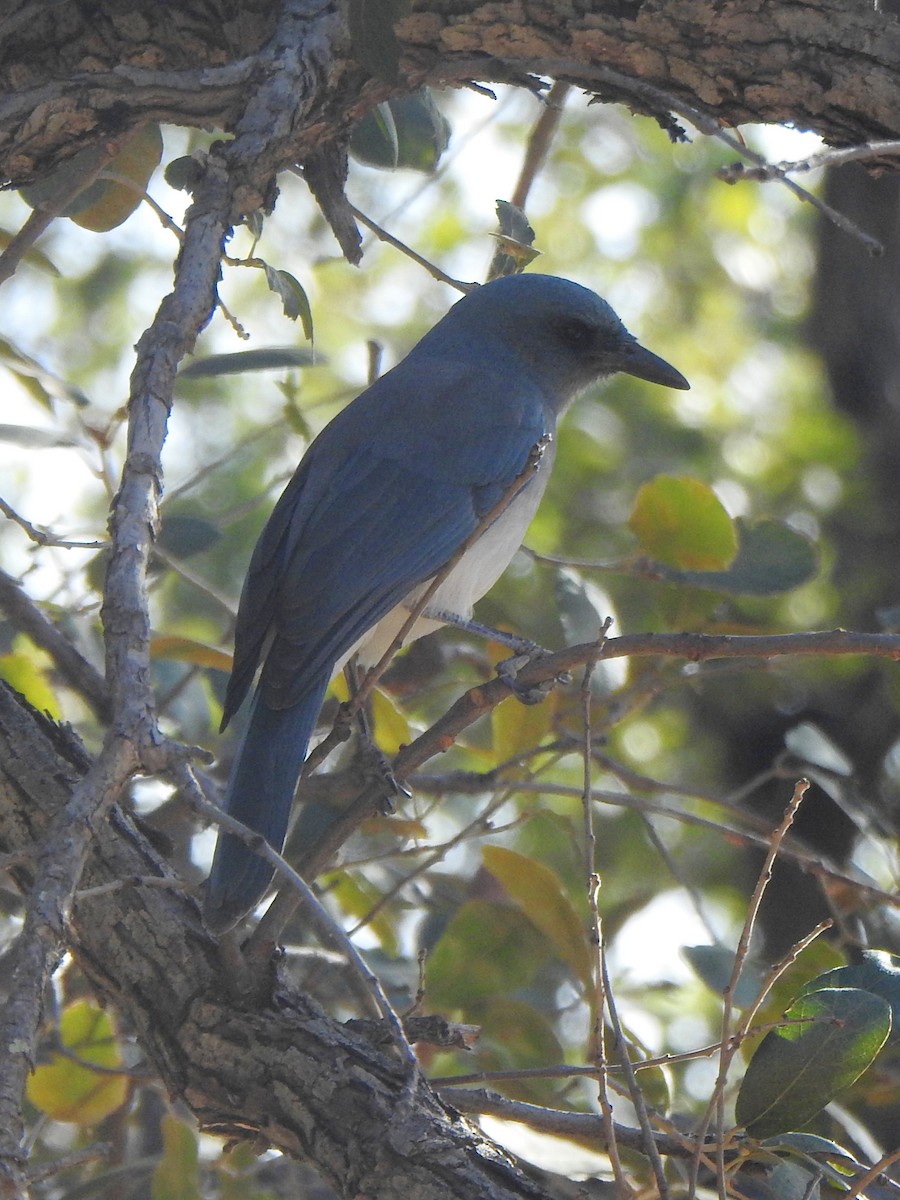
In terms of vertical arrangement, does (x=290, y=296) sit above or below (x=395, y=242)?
below

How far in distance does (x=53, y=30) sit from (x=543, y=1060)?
2911 mm

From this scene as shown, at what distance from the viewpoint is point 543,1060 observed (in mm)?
3859

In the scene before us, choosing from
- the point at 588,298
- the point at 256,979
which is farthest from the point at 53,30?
the point at 256,979

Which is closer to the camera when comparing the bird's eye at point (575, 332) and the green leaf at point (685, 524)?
the green leaf at point (685, 524)

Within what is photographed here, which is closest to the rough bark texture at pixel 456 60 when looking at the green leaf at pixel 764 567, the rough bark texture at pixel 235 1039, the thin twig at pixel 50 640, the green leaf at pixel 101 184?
the green leaf at pixel 101 184

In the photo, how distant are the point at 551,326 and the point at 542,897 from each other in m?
2.01

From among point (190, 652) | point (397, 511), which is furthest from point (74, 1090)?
point (397, 511)

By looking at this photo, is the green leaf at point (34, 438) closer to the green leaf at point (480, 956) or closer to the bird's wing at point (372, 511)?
the bird's wing at point (372, 511)

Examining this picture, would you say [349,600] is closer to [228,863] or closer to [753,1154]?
[228,863]

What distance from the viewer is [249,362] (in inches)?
149

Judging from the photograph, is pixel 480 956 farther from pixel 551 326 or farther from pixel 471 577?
pixel 551 326

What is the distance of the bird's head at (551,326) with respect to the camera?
477 centimetres

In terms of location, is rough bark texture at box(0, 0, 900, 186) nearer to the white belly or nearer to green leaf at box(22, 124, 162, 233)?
green leaf at box(22, 124, 162, 233)

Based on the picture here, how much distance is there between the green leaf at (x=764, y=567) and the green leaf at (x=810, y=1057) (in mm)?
1521
